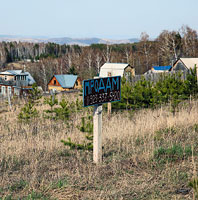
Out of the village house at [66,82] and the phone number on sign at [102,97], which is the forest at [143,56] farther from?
the phone number on sign at [102,97]

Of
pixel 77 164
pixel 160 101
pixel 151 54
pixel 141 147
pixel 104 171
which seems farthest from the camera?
pixel 151 54

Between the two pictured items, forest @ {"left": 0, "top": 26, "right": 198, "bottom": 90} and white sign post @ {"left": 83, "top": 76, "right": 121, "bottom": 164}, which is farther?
forest @ {"left": 0, "top": 26, "right": 198, "bottom": 90}

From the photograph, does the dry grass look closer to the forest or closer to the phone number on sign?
the phone number on sign

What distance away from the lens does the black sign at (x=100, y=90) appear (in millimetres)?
5049

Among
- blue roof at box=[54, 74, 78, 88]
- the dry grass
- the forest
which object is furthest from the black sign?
blue roof at box=[54, 74, 78, 88]

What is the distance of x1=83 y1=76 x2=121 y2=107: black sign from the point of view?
199 inches

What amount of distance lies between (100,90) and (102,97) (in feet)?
0.43

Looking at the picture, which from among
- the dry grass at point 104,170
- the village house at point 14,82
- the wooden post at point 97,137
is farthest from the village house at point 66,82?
the wooden post at point 97,137

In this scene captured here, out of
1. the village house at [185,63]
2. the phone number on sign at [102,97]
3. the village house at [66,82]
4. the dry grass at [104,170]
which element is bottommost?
the village house at [66,82]

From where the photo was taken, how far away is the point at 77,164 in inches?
202

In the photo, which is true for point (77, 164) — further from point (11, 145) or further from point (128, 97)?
point (128, 97)

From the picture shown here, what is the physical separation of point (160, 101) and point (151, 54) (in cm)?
5371

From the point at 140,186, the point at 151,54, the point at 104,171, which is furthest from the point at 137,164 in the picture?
the point at 151,54

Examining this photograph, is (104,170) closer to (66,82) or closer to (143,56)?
(66,82)
